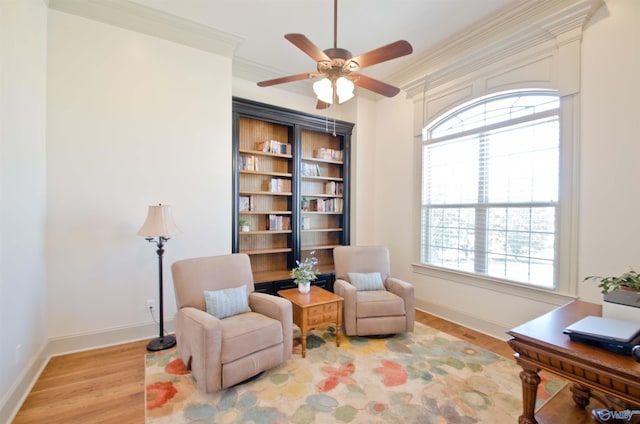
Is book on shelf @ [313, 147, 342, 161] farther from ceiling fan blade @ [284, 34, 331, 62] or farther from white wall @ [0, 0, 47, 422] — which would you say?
white wall @ [0, 0, 47, 422]

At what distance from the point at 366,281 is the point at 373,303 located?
1.19 ft

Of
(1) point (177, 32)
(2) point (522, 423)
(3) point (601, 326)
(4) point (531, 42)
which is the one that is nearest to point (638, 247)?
(3) point (601, 326)

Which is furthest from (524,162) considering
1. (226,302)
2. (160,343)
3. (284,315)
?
(160,343)

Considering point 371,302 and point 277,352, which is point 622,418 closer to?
point 371,302

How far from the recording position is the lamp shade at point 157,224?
2.63 meters

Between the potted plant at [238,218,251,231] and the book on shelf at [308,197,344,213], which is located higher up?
the book on shelf at [308,197,344,213]

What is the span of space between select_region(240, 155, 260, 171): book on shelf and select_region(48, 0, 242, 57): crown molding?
1223 mm

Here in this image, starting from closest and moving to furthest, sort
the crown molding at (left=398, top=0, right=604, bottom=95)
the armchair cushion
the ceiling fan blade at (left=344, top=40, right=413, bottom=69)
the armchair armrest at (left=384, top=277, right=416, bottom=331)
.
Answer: the ceiling fan blade at (left=344, top=40, right=413, bottom=69) → the armchair cushion → the crown molding at (left=398, top=0, right=604, bottom=95) → the armchair armrest at (left=384, top=277, right=416, bottom=331)

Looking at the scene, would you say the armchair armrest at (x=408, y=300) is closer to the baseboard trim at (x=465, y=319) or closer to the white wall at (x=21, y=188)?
the baseboard trim at (x=465, y=319)

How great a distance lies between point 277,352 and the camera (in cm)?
232

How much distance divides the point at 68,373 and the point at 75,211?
1378 mm

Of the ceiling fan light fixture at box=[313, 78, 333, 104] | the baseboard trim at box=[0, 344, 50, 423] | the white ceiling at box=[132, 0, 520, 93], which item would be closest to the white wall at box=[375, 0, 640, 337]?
the white ceiling at box=[132, 0, 520, 93]

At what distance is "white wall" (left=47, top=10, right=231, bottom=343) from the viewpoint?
104 inches

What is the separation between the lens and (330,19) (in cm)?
300
